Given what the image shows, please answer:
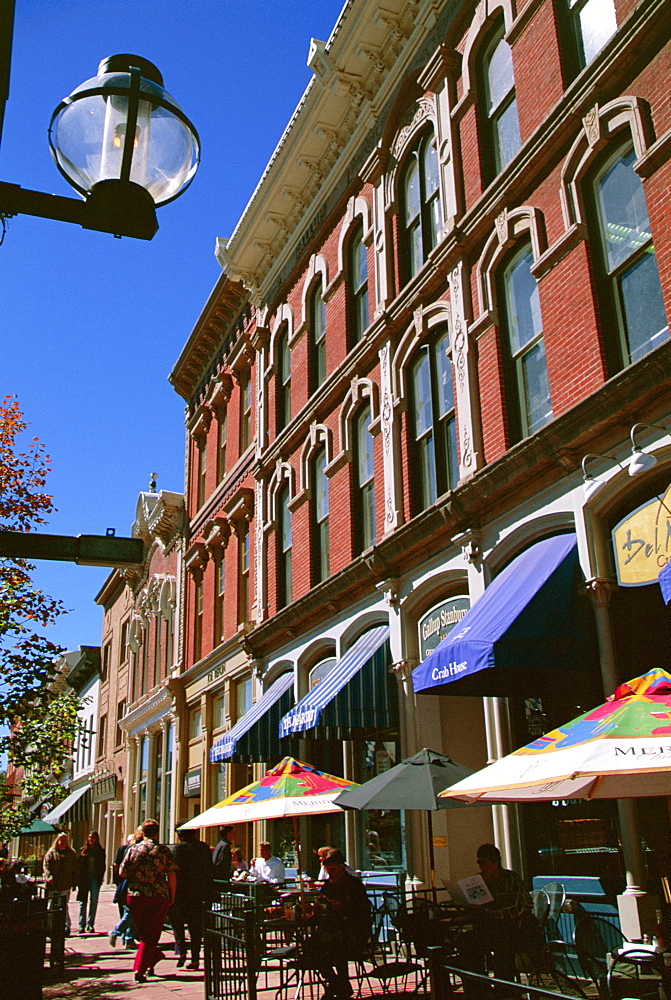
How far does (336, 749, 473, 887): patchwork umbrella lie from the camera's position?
411 inches

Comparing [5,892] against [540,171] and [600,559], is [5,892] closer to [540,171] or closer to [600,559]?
[600,559]

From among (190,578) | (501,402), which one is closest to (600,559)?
(501,402)

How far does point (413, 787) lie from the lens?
10.6m

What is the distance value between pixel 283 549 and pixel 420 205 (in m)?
8.58

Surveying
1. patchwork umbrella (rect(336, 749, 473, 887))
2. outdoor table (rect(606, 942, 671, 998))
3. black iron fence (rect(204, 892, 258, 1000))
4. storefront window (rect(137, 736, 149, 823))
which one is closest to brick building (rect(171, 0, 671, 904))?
patchwork umbrella (rect(336, 749, 473, 887))

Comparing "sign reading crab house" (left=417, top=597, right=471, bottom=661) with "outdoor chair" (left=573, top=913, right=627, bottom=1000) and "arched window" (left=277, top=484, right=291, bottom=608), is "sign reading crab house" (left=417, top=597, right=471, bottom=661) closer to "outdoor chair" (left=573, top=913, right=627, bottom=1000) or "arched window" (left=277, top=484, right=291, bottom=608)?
"outdoor chair" (left=573, top=913, right=627, bottom=1000)

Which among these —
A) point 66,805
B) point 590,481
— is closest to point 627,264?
point 590,481

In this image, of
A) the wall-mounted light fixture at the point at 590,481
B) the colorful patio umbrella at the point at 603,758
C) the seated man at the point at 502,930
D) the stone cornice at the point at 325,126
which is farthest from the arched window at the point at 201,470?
the colorful patio umbrella at the point at 603,758

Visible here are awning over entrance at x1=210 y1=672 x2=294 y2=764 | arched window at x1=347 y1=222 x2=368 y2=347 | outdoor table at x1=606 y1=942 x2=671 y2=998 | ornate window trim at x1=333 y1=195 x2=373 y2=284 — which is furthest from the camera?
awning over entrance at x1=210 y1=672 x2=294 y2=764

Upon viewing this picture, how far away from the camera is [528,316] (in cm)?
1266

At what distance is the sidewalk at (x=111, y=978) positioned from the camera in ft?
34.3

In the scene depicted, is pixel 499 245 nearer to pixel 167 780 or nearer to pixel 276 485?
pixel 276 485

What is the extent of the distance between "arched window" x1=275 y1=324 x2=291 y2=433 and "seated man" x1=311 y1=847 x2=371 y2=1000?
1384 cm

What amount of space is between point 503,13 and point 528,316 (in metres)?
5.10
